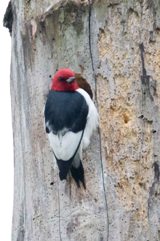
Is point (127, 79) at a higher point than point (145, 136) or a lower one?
higher

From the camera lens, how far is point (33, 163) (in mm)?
4621

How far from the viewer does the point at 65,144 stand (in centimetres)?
441

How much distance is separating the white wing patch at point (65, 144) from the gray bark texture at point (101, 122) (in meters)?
0.10

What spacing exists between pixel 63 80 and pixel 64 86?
0.15 metres

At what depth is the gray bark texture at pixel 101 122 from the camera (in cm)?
432

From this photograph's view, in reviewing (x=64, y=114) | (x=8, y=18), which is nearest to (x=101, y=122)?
(x=64, y=114)

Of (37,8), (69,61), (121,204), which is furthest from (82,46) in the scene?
(121,204)

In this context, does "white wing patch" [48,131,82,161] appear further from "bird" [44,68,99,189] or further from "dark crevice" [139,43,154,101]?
"dark crevice" [139,43,154,101]

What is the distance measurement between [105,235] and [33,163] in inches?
23.0

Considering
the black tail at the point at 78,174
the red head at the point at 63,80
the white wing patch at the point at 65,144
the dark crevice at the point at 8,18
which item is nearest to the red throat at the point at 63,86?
the red head at the point at 63,80

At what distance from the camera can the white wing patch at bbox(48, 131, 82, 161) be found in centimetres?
436

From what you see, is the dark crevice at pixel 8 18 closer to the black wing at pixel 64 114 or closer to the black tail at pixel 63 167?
the black wing at pixel 64 114

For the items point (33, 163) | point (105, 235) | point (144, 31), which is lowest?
point (105, 235)

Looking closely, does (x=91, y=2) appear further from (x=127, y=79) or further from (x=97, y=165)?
(x=97, y=165)
